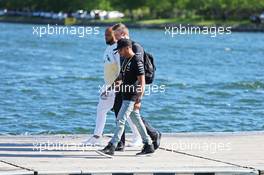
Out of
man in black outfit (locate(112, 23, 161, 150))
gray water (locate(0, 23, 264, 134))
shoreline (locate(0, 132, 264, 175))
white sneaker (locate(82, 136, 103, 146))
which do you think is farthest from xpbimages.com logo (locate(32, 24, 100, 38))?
man in black outfit (locate(112, 23, 161, 150))

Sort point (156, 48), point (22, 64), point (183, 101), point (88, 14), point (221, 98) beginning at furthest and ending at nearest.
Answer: point (88, 14) → point (156, 48) → point (22, 64) → point (221, 98) → point (183, 101)

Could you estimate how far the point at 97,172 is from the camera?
11875 mm

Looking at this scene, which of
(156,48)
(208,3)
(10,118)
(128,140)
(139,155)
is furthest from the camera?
(208,3)

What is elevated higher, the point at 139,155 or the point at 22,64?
the point at 139,155

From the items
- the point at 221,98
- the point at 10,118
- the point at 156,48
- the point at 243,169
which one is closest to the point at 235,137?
the point at 243,169

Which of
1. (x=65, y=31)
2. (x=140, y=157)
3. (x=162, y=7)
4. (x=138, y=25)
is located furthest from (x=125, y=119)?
(x=162, y=7)

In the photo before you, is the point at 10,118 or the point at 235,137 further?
the point at 10,118

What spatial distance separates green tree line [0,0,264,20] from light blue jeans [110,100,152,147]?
116 metres

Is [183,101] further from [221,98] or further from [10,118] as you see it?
[10,118]

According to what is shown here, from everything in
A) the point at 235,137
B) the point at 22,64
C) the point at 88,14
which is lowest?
the point at 88,14

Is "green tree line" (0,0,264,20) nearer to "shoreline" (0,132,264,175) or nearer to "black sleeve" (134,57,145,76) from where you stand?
"shoreline" (0,132,264,175)

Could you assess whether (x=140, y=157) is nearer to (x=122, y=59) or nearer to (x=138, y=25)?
(x=122, y=59)

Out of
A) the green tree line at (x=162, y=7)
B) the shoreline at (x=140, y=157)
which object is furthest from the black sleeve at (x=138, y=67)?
the green tree line at (x=162, y=7)

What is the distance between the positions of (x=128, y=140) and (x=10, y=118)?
8722 mm
